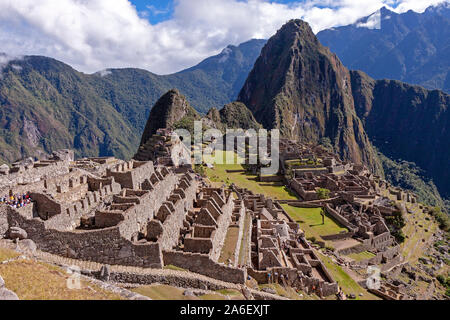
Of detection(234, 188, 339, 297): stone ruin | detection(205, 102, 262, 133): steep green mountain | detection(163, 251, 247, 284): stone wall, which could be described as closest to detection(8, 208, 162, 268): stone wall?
detection(163, 251, 247, 284): stone wall

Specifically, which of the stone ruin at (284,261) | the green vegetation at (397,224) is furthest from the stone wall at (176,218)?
the green vegetation at (397,224)

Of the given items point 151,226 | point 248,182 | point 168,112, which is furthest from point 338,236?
point 168,112

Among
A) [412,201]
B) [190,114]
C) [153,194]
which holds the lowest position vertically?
[412,201]

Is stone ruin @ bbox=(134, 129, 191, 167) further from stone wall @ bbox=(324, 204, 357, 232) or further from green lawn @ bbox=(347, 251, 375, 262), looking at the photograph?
green lawn @ bbox=(347, 251, 375, 262)

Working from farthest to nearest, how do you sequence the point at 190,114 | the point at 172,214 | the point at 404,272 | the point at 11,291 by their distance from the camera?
the point at 190,114
the point at 404,272
the point at 172,214
the point at 11,291

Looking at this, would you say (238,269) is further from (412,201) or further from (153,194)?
(412,201)

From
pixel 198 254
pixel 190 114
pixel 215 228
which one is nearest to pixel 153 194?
pixel 215 228
